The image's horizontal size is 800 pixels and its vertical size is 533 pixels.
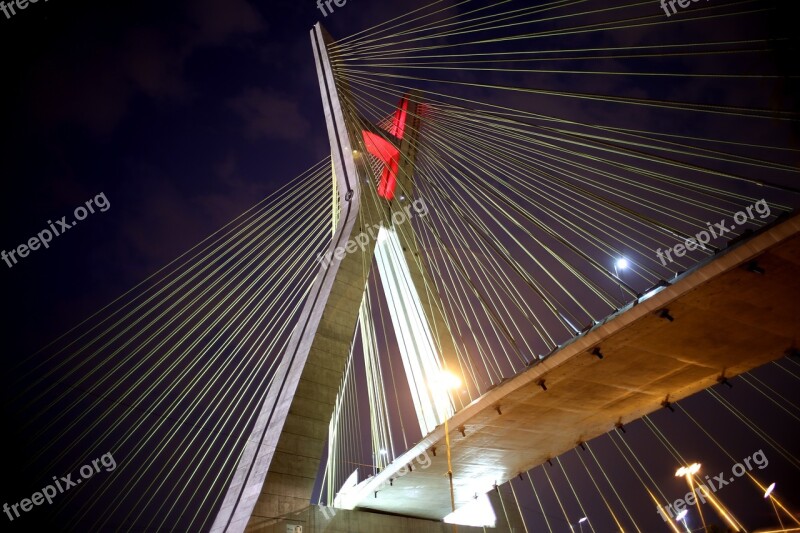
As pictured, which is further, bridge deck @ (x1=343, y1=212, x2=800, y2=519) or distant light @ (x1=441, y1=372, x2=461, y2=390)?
distant light @ (x1=441, y1=372, x2=461, y2=390)

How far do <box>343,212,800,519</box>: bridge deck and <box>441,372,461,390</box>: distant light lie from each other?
4.96ft

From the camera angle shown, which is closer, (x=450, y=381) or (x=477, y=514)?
(x=450, y=381)

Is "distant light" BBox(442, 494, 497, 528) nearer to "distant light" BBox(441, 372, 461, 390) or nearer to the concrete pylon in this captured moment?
"distant light" BBox(441, 372, 461, 390)

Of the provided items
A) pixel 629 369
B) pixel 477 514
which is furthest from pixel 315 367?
pixel 477 514

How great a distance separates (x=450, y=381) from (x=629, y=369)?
4660 mm

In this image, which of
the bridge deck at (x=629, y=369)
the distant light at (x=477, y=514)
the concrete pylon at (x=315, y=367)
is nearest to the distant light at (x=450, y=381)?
the concrete pylon at (x=315, y=367)

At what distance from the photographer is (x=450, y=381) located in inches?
499

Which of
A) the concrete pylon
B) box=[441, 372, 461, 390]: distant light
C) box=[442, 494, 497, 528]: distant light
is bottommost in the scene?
box=[442, 494, 497, 528]: distant light

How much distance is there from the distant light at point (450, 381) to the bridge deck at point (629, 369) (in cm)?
151

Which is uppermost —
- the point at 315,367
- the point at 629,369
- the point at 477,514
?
the point at 315,367

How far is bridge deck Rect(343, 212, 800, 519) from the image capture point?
23.6 feet

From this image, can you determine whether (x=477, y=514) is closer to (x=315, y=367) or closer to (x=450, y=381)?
(x=450, y=381)

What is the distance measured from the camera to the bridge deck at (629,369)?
7184mm

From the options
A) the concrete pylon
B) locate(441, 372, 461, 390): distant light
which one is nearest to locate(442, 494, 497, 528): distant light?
locate(441, 372, 461, 390): distant light
